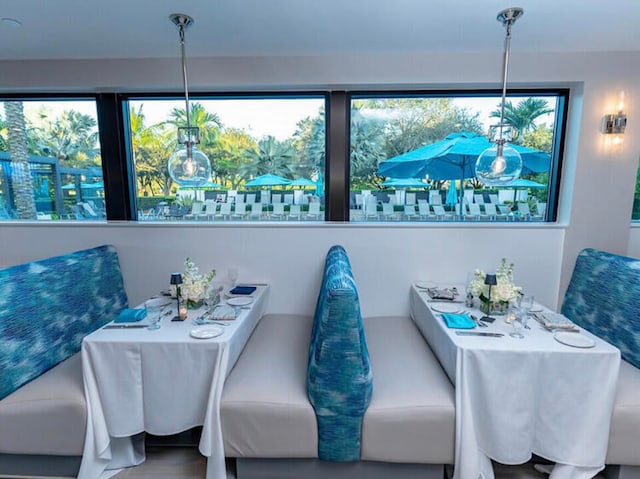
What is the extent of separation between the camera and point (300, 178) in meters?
2.61

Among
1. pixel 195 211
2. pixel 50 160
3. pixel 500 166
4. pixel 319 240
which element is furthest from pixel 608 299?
pixel 50 160

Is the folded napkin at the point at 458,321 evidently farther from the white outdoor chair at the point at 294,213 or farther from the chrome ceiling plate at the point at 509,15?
the chrome ceiling plate at the point at 509,15

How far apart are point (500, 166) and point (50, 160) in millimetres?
3378

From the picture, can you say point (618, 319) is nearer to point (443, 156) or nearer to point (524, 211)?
point (524, 211)

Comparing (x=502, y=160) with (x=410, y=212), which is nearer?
(x=502, y=160)

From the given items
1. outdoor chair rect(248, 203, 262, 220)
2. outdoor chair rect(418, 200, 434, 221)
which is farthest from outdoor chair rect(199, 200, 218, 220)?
outdoor chair rect(418, 200, 434, 221)

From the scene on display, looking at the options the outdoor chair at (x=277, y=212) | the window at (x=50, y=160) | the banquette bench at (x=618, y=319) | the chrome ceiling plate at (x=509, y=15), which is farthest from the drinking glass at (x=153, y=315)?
the chrome ceiling plate at (x=509, y=15)

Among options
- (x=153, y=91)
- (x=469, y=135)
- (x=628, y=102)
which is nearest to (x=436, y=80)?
(x=469, y=135)

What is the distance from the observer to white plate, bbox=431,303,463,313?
1892 mm

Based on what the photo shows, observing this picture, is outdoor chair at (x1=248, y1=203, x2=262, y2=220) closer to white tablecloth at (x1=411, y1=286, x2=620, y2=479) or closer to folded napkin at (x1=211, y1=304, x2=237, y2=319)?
folded napkin at (x1=211, y1=304, x2=237, y2=319)

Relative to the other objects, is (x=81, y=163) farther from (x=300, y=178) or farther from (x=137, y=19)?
(x=300, y=178)

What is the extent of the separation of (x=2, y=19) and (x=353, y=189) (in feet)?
7.87

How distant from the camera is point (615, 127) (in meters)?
2.25

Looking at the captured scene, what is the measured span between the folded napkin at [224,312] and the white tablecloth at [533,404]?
119cm
